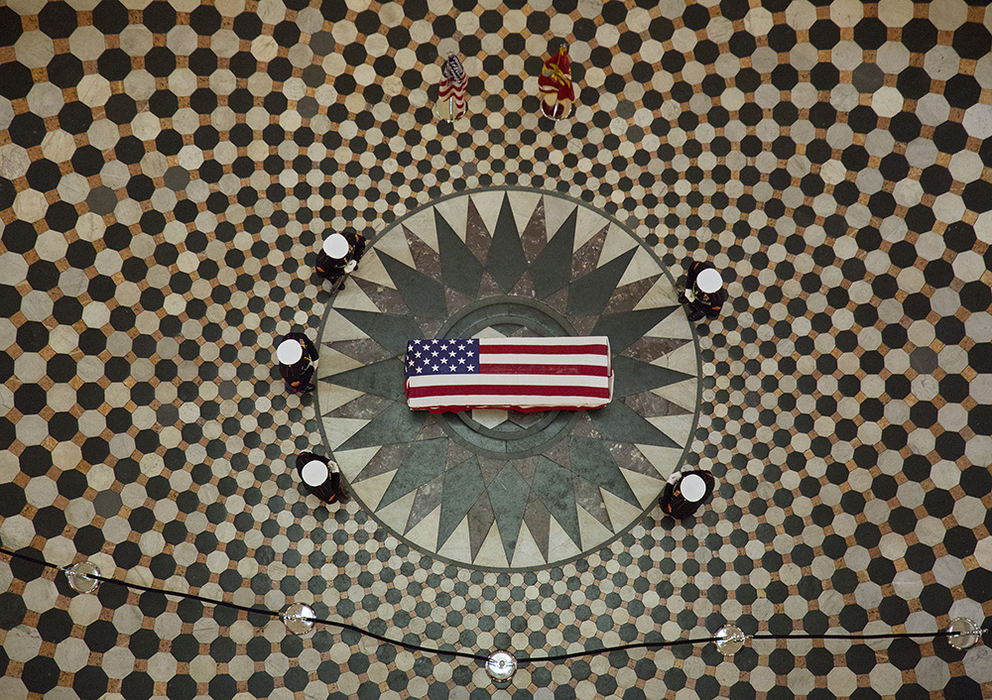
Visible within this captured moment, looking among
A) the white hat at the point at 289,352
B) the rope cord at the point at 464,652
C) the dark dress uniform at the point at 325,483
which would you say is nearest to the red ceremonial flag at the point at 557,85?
the white hat at the point at 289,352

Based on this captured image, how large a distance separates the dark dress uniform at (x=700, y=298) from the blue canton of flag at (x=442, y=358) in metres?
3.11

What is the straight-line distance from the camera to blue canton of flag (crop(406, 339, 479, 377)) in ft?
42.3

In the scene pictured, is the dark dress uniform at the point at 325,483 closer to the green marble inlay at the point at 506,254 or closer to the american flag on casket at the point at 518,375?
the american flag on casket at the point at 518,375

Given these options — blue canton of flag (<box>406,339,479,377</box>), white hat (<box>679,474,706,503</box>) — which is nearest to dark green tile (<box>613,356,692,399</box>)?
white hat (<box>679,474,706,503</box>)

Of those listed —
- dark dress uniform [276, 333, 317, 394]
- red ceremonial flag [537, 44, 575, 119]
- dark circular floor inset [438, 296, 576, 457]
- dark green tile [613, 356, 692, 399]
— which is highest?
red ceremonial flag [537, 44, 575, 119]

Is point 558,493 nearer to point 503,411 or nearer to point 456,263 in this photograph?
point 503,411

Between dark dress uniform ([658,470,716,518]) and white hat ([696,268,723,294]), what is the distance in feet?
8.17

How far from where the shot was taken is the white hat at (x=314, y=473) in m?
12.4

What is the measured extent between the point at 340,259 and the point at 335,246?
0.21 meters

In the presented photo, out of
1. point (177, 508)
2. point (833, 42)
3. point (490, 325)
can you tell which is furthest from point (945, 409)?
point (177, 508)

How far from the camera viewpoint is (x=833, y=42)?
1383 cm

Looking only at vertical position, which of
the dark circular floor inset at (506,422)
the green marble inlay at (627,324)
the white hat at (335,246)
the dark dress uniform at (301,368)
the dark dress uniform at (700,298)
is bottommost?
the dark dress uniform at (301,368)

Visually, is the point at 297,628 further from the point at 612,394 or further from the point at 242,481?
the point at 612,394

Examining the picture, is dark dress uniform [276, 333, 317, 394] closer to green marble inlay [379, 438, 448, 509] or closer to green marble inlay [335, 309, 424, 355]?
green marble inlay [335, 309, 424, 355]
